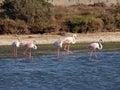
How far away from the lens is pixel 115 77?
23.1m

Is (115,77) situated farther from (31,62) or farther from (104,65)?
(31,62)

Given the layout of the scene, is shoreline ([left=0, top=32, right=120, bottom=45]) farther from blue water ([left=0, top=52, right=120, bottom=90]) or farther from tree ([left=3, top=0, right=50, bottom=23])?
blue water ([left=0, top=52, right=120, bottom=90])

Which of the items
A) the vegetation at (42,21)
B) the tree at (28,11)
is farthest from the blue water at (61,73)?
the tree at (28,11)

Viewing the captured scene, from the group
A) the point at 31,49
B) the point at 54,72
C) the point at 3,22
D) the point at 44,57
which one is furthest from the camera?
the point at 3,22

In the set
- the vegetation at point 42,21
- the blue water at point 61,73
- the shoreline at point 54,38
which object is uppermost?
the vegetation at point 42,21

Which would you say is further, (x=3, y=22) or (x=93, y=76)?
(x=3, y=22)

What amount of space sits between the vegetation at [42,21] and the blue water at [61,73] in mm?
11318

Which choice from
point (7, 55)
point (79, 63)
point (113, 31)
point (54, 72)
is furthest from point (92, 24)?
point (54, 72)

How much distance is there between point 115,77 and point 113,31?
21483 millimetres

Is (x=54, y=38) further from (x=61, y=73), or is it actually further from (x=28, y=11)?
(x=61, y=73)

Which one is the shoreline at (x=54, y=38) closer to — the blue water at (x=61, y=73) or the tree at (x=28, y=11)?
the tree at (x=28, y=11)

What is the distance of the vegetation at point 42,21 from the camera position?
1695 inches

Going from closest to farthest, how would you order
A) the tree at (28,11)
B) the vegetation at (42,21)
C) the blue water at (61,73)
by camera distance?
the blue water at (61,73)
the vegetation at (42,21)
the tree at (28,11)

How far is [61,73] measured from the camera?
80.3ft
